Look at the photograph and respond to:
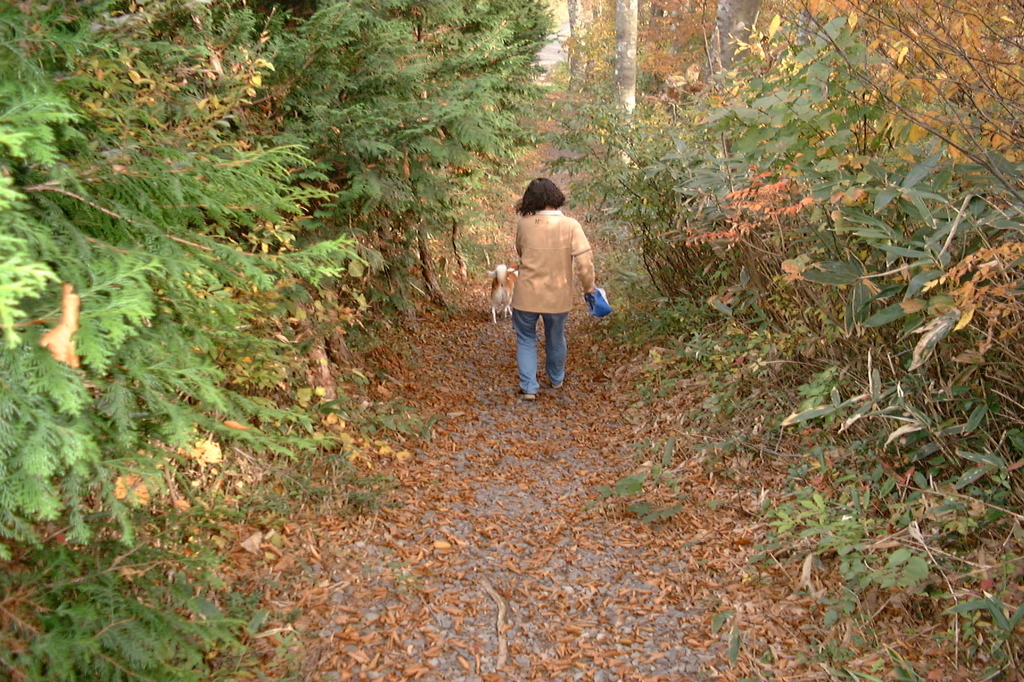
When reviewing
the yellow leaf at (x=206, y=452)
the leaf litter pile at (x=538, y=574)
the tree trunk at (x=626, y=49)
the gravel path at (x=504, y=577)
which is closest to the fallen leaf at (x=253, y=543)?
the leaf litter pile at (x=538, y=574)

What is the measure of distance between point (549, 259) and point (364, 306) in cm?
177

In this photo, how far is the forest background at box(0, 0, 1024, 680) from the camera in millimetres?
2170

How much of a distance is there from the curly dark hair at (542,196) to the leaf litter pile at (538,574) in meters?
2.20

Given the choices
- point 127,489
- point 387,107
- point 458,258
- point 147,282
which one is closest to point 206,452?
point 127,489

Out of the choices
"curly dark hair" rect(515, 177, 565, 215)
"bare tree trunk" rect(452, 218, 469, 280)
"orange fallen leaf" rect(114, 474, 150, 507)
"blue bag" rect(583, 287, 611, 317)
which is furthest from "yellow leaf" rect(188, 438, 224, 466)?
"bare tree trunk" rect(452, 218, 469, 280)

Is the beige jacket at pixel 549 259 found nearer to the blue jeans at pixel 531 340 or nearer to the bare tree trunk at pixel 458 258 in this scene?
the blue jeans at pixel 531 340

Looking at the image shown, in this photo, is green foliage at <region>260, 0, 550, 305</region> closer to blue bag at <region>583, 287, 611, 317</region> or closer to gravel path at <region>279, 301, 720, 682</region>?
blue bag at <region>583, 287, 611, 317</region>

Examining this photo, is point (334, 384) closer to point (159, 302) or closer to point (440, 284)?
point (159, 302)

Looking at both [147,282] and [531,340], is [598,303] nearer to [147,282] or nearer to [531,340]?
[531,340]

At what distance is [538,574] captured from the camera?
4.13 metres

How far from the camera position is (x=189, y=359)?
237 cm

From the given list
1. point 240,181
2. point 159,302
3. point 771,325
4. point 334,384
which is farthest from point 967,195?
point 334,384

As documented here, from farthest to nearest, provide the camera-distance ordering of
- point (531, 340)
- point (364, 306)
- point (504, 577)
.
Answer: point (531, 340) → point (364, 306) → point (504, 577)

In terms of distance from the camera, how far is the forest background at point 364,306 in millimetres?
2170
